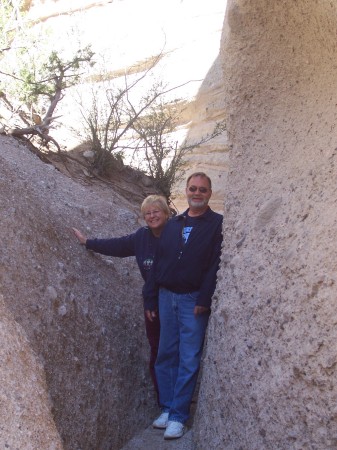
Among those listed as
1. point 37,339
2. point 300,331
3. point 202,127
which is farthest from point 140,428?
point 202,127

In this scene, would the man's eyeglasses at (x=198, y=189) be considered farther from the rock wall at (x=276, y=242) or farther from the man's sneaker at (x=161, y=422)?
the man's sneaker at (x=161, y=422)

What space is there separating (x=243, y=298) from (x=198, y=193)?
86cm

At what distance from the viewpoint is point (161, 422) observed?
459 centimetres

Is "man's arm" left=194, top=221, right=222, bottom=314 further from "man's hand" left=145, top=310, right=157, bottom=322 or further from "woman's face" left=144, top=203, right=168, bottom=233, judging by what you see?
"woman's face" left=144, top=203, right=168, bottom=233

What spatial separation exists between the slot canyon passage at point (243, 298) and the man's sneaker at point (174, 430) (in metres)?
0.15

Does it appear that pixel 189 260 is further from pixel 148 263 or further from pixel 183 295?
pixel 148 263

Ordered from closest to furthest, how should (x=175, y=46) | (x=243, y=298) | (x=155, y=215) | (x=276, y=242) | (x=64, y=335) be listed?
(x=276, y=242) → (x=243, y=298) → (x=64, y=335) → (x=155, y=215) → (x=175, y=46)

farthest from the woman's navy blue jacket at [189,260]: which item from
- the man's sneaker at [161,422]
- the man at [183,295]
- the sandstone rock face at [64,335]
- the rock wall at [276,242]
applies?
the man's sneaker at [161,422]

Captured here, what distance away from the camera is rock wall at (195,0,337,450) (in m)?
3.23

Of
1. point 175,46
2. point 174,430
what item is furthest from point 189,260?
point 175,46

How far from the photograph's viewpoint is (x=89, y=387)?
429 centimetres

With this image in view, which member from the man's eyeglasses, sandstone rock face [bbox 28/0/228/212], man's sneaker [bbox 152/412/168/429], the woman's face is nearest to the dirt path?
man's sneaker [bbox 152/412/168/429]

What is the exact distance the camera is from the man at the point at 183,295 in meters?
4.42

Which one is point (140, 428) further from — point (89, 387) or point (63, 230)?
point (63, 230)
